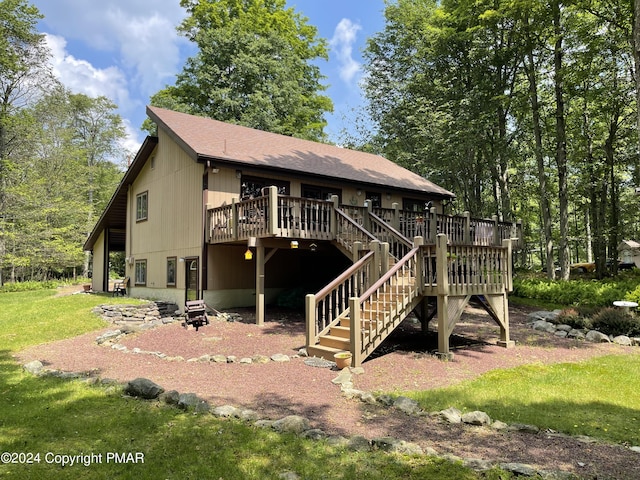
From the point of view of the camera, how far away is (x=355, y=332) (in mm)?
7164

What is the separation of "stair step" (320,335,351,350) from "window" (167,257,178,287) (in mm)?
8543

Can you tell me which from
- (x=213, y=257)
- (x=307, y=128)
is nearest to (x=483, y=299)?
(x=213, y=257)

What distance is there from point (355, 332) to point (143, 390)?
3.45 m

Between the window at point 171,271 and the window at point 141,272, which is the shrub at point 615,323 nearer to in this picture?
the window at point 171,271

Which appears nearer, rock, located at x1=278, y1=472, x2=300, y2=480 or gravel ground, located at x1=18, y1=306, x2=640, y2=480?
rock, located at x1=278, y1=472, x2=300, y2=480

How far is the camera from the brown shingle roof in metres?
13.5

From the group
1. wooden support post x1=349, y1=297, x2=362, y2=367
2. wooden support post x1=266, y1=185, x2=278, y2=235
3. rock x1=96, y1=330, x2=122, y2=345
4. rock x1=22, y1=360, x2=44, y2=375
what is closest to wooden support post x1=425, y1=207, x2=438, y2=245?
wooden support post x1=266, y1=185, x2=278, y2=235

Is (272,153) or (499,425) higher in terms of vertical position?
(272,153)

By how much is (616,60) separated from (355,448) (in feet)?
73.2

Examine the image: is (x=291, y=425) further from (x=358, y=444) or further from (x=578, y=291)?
(x=578, y=291)

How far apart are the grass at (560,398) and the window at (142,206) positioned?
14750 mm

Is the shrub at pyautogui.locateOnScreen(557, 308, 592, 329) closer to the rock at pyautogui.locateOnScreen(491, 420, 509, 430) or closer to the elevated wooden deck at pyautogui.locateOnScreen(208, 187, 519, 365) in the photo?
the elevated wooden deck at pyautogui.locateOnScreen(208, 187, 519, 365)

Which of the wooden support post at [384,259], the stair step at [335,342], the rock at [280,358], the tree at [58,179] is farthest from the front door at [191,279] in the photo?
the tree at [58,179]

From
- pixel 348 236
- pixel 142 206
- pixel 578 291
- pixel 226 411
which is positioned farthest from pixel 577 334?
pixel 142 206
